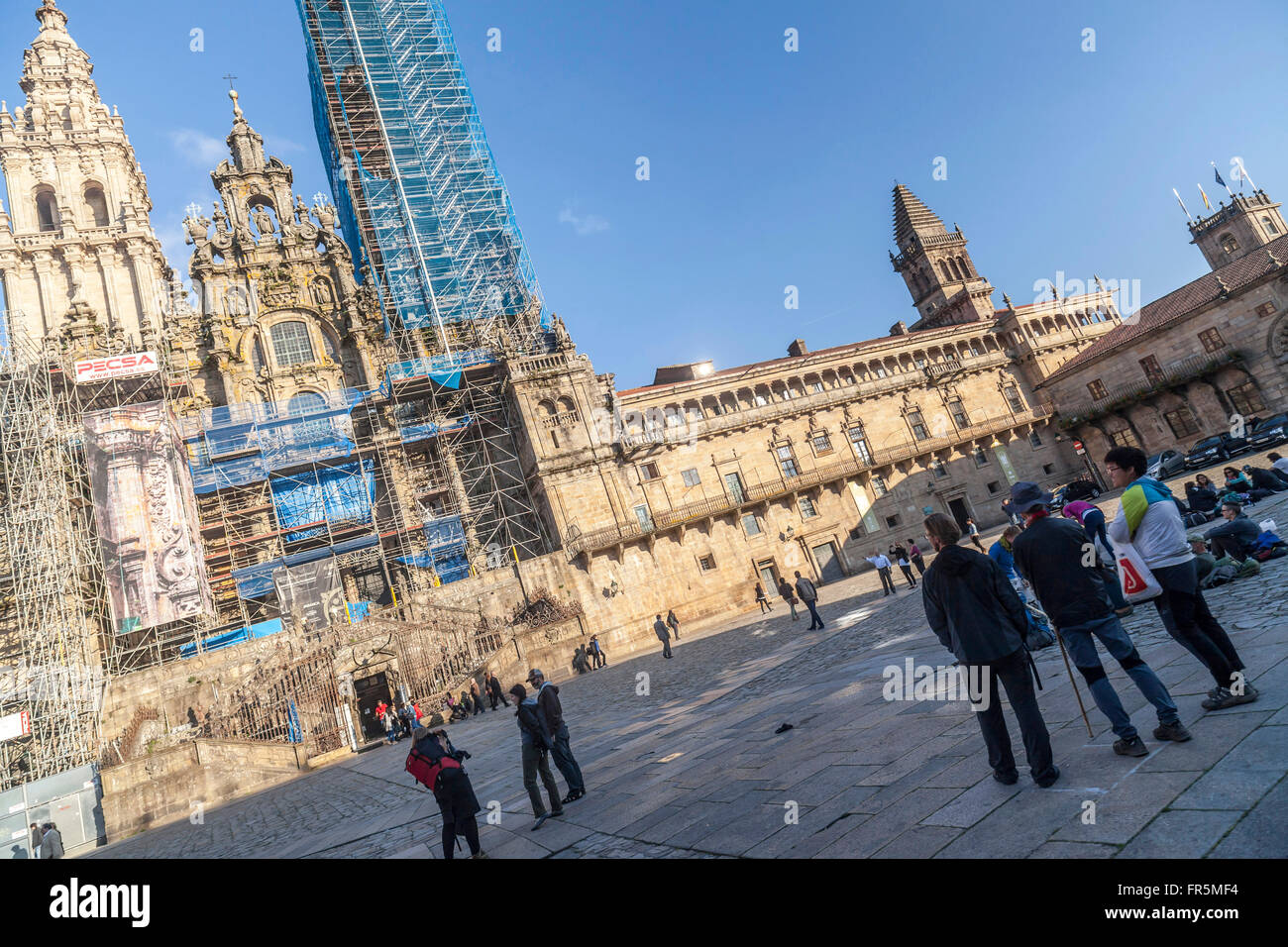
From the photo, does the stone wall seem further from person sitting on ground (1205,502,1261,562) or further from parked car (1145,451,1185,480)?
parked car (1145,451,1185,480)

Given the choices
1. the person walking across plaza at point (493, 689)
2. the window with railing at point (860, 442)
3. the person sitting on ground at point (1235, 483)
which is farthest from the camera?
the window with railing at point (860, 442)

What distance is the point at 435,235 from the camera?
35406 mm

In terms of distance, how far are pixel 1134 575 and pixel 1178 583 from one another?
0.76 ft

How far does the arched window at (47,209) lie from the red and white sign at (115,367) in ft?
52.2

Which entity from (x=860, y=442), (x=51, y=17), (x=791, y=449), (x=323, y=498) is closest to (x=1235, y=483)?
(x=791, y=449)

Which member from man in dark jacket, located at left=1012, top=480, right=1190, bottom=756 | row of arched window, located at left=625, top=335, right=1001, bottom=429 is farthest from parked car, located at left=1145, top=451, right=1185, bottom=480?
man in dark jacket, located at left=1012, top=480, right=1190, bottom=756

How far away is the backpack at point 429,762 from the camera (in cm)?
595

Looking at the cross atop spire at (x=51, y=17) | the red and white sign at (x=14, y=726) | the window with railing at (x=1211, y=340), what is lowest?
the red and white sign at (x=14, y=726)

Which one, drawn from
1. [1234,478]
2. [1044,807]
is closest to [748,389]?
[1234,478]

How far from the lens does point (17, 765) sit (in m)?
22.6

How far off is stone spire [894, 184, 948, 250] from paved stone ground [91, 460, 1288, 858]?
44731mm

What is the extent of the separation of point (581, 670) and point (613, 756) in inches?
615

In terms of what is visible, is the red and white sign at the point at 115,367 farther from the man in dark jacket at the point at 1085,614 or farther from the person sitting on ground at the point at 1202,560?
the person sitting on ground at the point at 1202,560

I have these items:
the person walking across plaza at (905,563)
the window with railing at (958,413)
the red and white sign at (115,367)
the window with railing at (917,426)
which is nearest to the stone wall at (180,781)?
the red and white sign at (115,367)
